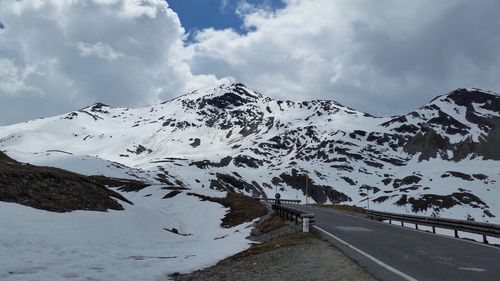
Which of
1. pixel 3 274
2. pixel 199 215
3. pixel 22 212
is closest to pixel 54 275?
pixel 3 274

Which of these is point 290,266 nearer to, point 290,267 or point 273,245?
point 290,267

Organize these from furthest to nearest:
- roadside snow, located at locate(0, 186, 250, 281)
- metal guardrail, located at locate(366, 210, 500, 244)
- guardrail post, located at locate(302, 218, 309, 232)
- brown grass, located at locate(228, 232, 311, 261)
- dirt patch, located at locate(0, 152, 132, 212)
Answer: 1. dirt patch, located at locate(0, 152, 132, 212)
2. guardrail post, located at locate(302, 218, 309, 232)
3. metal guardrail, located at locate(366, 210, 500, 244)
4. brown grass, located at locate(228, 232, 311, 261)
5. roadside snow, located at locate(0, 186, 250, 281)

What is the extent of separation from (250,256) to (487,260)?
824 centimetres

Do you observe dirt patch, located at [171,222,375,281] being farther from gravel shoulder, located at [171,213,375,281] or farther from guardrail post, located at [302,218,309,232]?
guardrail post, located at [302,218,309,232]

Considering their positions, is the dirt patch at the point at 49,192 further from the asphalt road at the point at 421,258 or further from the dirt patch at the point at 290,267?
the asphalt road at the point at 421,258

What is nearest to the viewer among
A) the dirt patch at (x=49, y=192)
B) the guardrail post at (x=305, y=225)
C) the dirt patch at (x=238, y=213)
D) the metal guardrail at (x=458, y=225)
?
the metal guardrail at (x=458, y=225)

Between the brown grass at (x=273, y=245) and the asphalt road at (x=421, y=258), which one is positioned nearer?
the asphalt road at (x=421, y=258)

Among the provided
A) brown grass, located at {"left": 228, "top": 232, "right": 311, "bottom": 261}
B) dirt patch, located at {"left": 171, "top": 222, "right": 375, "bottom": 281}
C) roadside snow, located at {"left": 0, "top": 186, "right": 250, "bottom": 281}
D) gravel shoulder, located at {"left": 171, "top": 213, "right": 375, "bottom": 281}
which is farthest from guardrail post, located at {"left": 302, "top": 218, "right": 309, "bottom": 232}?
dirt patch, located at {"left": 171, "top": 222, "right": 375, "bottom": 281}

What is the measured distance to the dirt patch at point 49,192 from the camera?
29547 mm

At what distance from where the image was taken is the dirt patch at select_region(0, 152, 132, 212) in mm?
29547

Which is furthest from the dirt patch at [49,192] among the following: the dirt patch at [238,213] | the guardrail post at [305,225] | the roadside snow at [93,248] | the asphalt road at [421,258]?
the asphalt road at [421,258]

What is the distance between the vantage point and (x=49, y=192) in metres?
32.8

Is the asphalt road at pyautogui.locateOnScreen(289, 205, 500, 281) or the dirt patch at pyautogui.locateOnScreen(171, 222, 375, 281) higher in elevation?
the asphalt road at pyautogui.locateOnScreen(289, 205, 500, 281)

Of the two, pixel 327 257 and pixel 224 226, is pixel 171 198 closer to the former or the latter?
pixel 224 226
